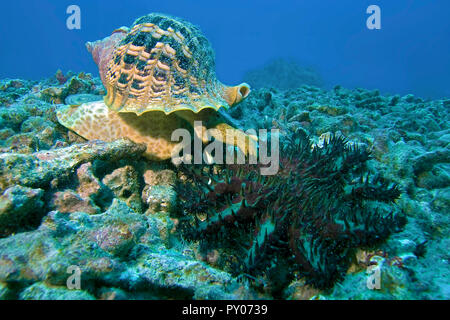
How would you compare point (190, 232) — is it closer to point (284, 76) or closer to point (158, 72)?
point (158, 72)

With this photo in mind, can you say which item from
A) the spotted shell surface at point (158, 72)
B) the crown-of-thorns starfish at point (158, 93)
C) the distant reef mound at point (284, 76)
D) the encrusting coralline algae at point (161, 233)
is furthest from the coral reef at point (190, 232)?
the distant reef mound at point (284, 76)

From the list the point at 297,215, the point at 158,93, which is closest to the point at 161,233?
the point at 297,215

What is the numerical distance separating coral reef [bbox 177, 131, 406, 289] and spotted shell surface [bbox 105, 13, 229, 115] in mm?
982

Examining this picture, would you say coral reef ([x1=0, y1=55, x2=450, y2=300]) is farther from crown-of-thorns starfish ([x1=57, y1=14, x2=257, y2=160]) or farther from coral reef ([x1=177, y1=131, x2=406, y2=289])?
crown-of-thorns starfish ([x1=57, y1=14, x2=257, y2=160])

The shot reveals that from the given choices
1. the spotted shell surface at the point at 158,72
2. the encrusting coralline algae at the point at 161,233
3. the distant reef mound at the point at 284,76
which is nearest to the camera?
the encrusting coralline algae at the point at 161,233

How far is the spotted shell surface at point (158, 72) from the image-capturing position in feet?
8.45

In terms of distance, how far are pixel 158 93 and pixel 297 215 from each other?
2.06 m

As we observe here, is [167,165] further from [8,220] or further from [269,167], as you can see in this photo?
[8,220]

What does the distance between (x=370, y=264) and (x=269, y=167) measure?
3.91 ft

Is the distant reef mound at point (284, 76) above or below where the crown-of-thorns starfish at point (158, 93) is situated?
above

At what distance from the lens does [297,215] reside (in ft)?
5.75

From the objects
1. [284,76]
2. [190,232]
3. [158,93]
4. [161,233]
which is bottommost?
[161,233]

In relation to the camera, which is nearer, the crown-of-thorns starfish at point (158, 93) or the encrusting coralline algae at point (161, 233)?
the encrusting coralline algae at point (161, 233)

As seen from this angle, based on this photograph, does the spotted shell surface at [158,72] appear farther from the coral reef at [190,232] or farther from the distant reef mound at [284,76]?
the distant reef mound at [284,76]
